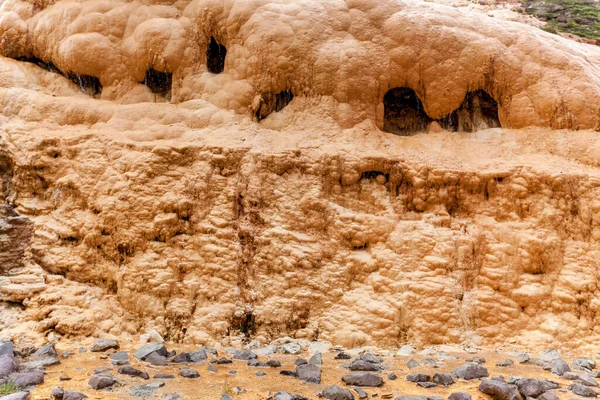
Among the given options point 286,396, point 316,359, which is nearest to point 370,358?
point 316,359

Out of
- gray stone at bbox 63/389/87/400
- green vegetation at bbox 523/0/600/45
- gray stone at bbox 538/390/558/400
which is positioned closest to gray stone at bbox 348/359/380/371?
gray stone at bbox 538/390/558/400

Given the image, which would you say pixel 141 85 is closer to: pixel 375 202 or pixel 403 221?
pixel 375 202

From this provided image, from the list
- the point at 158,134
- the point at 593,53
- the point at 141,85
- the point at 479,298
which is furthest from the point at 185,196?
the point at 593,53

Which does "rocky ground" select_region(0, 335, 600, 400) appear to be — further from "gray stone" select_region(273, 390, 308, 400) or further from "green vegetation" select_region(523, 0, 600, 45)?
"green vegetation" select_region(523, 0, 600, 45)

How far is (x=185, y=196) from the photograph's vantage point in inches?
228

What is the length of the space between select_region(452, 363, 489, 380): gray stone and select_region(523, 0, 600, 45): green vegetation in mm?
12579

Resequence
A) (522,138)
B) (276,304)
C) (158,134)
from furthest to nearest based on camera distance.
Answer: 1. (522,138)
2. (158,134)
3. (276,304)

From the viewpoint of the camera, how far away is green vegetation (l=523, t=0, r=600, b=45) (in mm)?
14219

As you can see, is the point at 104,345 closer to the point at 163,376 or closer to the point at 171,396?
the point at 163,376

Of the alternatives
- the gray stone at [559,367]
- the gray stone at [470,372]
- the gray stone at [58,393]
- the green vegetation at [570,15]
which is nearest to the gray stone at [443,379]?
the gray stone at [470,372]

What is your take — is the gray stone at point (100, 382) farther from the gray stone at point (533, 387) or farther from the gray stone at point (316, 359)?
the gray stone at point (533, 387)

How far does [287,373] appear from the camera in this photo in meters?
4.19

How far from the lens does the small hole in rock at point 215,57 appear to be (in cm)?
708

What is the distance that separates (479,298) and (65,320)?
446cm
